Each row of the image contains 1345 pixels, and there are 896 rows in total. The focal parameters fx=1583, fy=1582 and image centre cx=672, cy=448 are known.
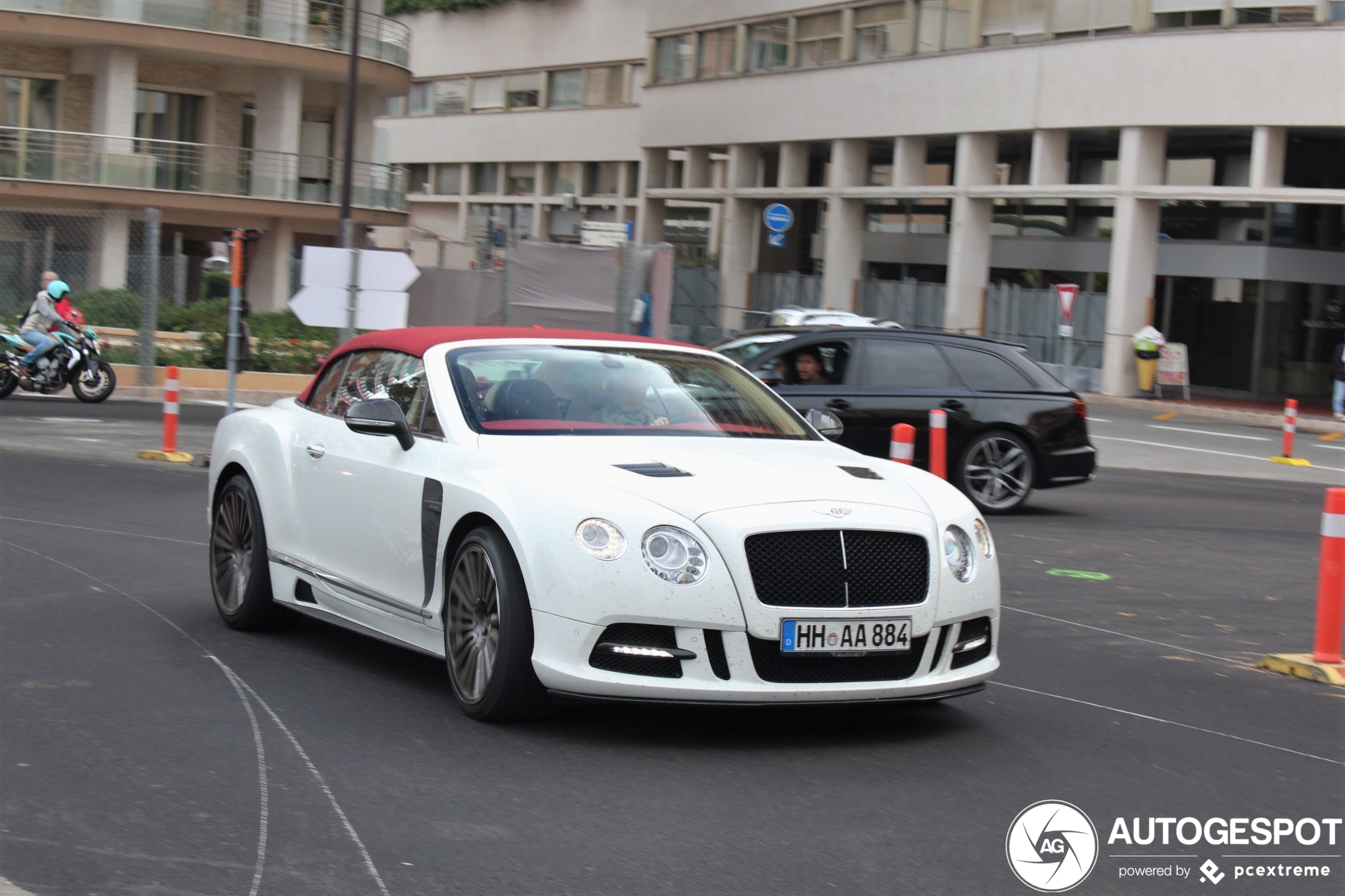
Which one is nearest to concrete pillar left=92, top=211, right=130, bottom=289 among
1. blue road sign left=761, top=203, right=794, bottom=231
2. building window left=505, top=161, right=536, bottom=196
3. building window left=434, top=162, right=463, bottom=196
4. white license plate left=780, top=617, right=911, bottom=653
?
blue road sign left=761, top=203, right=794, bottom=231

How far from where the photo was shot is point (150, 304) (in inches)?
963

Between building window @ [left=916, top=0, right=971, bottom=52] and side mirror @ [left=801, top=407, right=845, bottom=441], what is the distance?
3447 cm

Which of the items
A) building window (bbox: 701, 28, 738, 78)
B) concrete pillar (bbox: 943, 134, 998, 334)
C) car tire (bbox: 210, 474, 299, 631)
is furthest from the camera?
building window (bbox: 701, 28, 738, 78)

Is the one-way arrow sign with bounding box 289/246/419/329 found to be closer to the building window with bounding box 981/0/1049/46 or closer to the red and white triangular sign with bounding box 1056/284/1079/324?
the red and white triangular sign with bounding box 1056/284/1079/324

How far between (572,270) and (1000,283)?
16800mm

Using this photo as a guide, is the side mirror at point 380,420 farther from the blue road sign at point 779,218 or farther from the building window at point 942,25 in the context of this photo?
the building window at point 942,25

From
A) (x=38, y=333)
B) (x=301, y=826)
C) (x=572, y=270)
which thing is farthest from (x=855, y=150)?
(x=301, y=826)

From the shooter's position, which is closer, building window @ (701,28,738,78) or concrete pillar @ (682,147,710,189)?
building window @ (701,28,738,78)

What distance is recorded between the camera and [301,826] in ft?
15.6

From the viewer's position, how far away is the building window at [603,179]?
5866 centimetres

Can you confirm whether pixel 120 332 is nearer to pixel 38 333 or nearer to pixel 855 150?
pixel 38 333

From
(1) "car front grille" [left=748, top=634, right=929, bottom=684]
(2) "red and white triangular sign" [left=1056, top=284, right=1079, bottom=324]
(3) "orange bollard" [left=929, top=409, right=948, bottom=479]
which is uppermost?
(2) "red and white triangular sign" [left=1056, top=284, right=1079, bottom=324]

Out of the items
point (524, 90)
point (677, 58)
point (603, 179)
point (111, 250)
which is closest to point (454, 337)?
point (111, 250)

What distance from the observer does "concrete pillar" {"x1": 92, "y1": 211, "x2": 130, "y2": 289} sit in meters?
29.3
